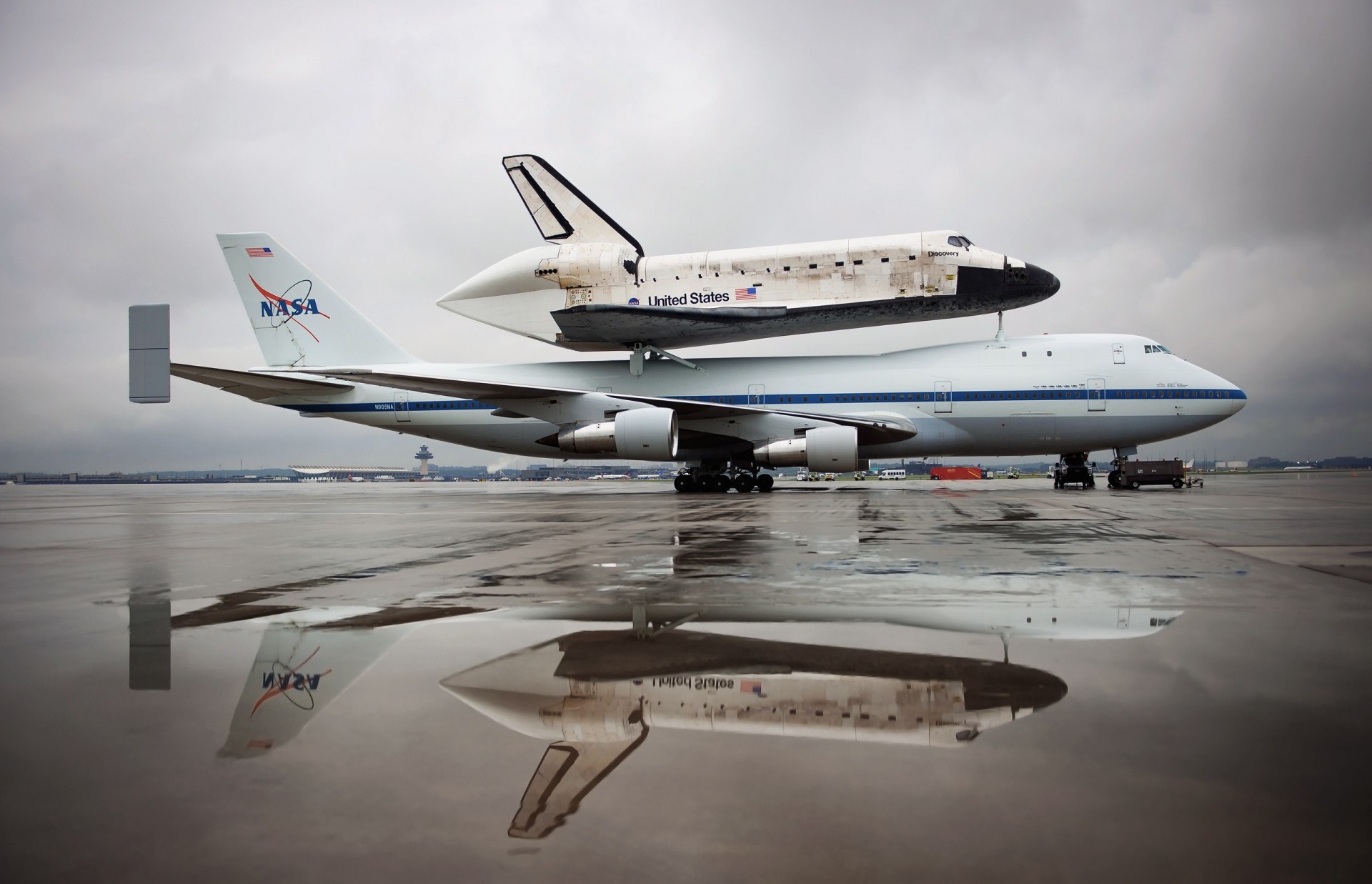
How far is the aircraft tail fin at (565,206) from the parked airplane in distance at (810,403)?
13.5 ft

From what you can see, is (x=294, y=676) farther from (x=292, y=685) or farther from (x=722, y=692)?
(x=722, y=692)

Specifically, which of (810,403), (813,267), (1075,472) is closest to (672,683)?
(810,403)

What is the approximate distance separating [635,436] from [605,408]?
204 centimetres

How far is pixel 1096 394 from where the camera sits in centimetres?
1938

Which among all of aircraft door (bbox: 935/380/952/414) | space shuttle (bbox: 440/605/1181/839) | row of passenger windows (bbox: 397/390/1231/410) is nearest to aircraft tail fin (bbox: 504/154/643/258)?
row of passenger windows (bbox: 397/390/1231/410)

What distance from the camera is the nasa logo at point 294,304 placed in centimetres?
2333

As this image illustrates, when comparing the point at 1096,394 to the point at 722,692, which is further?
the point at 1096,394

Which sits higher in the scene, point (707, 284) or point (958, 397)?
point (707, 284)

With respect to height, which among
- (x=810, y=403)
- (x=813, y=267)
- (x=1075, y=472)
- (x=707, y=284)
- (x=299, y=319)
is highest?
(x=813, y=267)

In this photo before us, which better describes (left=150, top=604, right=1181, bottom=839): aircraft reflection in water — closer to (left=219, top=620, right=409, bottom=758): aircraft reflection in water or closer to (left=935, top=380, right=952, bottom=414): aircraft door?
(left=219, top=620, right=409, bottom=758): aircraft reflection in water

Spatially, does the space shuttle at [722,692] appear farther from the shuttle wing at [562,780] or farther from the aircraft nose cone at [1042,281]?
the aircraft nose cone at [1042,281]

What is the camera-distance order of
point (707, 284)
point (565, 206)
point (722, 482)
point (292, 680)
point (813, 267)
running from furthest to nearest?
point (565, 206) → point (722, 482) → point (707, 284) → point (813, 267) → point (292, 680)

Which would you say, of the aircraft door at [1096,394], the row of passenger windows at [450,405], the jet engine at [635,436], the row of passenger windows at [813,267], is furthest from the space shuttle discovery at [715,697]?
the row of passenger windows at [450,405]

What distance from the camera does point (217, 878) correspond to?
1559 mm
